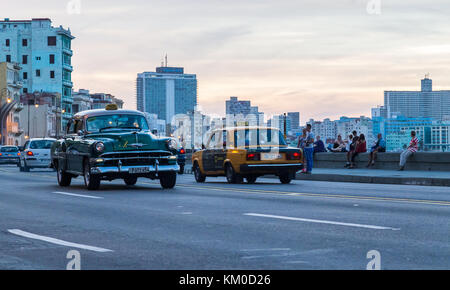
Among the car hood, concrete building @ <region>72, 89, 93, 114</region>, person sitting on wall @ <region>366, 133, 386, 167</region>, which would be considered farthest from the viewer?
concrete building @ <region>72, 89, 93, 114</region>

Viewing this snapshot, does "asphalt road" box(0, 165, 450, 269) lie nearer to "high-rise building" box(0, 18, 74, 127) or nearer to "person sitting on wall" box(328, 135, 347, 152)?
"person sitting on wall" box(328, 135, 347, 152)

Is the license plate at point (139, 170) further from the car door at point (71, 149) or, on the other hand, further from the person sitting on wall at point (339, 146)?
the person sitting on wall at point (339, 146)

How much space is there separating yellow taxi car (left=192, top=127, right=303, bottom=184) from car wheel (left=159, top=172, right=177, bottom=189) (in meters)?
3.30

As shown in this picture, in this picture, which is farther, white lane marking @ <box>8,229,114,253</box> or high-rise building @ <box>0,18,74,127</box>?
high-rise building @ <box>0,18,74,127</box>

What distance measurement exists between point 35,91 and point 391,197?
131757mm

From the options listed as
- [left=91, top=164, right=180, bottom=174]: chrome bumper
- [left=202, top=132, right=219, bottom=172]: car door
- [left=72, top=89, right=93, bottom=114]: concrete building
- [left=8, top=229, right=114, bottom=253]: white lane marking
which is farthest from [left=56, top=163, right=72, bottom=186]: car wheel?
[left=72, top=89, right=93, bottom=114]: concrete building

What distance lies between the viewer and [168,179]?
20250 mm

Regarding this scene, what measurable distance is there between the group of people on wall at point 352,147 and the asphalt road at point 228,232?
13314mm

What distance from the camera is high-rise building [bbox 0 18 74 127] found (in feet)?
474

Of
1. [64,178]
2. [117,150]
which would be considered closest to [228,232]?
[117,150]

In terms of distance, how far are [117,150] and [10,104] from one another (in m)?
105

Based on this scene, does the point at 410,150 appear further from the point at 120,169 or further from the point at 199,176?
the point at 120,169

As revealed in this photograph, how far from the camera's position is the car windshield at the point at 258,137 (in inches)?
933
